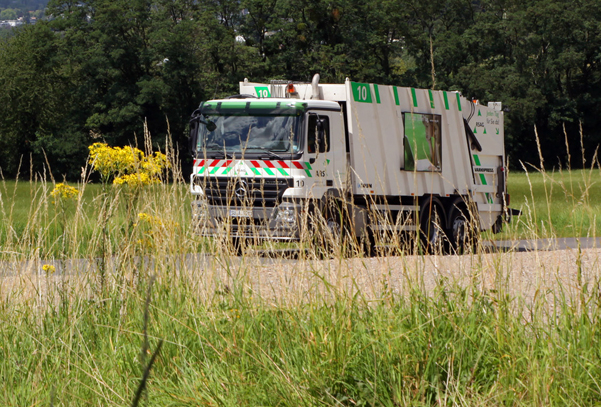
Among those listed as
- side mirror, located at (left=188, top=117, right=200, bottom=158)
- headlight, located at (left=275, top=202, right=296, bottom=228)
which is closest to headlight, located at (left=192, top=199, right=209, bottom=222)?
headlight, located at (left=275, top=202, right=296, bottom=228)

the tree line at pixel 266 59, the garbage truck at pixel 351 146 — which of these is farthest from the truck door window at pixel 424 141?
the tree line at pixel 266 59

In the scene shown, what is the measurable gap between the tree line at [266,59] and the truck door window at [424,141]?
3243 centimetres

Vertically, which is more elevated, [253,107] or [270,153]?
[253,107]

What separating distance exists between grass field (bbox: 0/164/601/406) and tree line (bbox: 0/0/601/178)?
41760 mm

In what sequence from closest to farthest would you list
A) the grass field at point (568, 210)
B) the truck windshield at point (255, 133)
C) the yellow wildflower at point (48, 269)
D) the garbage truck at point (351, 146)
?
the grass field at point (568, 210) < the yellow wildflower at point (48, 269) < the garbage truck at point (351, 146) < the truck windshield at point (255, 133)

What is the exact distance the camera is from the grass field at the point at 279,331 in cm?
337

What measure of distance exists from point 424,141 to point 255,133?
357 centimetres

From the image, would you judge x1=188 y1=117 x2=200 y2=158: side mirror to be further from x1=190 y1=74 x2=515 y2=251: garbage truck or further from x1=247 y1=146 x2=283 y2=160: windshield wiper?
x1=247 y1=146 x2=283 y2=160: windshield wiper

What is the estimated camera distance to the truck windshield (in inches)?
445

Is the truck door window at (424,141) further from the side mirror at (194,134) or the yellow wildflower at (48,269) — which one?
the yellow wildflower at (48,269)

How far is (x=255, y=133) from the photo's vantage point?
11.5 metres

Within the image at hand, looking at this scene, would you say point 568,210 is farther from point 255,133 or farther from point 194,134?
point 194,134

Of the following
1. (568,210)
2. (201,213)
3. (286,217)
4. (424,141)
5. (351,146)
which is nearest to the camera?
(201,213)

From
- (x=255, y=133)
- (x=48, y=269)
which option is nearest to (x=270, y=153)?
(x=255, y=133)
